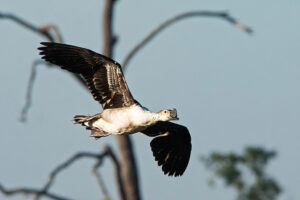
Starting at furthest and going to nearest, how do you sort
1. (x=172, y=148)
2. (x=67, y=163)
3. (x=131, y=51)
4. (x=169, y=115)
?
(x=131, y=51) → (x=67, y=163) → (x=172, y=148) → (x=169, y=115)

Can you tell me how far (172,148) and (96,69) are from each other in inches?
81.3

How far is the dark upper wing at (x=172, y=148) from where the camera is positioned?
47.5ft

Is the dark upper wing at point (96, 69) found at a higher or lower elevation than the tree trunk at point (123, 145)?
lower

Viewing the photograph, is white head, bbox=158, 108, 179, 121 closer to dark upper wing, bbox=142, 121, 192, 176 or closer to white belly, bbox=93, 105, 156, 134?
white belly, bbox=93, 105, 156, 134

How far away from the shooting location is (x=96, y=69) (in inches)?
533

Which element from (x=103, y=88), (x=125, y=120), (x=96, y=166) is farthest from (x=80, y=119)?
(x=96, y=166)

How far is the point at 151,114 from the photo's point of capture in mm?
12703

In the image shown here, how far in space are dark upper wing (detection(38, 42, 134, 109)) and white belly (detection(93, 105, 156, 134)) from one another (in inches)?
7.4

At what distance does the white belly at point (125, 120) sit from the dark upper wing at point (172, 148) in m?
1.31

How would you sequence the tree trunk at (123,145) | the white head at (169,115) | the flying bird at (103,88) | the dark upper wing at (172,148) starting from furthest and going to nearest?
the tree trunk at (123,145)
the dark upper wing at (172,148)
the flying bird at (103,88)
the white head at (169,115)

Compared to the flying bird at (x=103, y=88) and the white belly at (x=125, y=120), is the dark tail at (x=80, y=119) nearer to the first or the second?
the flying bird at (x=103, y=88)

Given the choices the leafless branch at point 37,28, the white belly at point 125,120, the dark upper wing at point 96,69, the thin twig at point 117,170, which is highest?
the leafless branch at point 37,28

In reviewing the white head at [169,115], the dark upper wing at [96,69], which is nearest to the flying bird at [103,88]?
the dark upper wing at [96,69]

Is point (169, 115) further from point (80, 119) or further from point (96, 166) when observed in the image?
point (96, 166)
